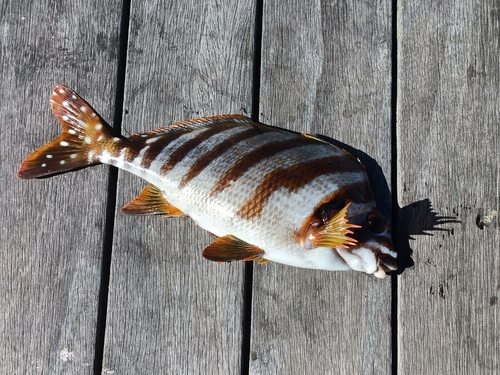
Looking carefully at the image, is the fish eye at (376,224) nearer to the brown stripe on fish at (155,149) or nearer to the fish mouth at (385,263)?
the fish mouth at (385,263)

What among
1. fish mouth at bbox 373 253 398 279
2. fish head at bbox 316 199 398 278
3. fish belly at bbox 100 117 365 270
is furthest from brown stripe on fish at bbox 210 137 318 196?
fish mouth at bbox 373 253 398 279

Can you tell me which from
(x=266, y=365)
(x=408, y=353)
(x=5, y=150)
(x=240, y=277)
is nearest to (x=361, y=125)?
(x=240, y=277)

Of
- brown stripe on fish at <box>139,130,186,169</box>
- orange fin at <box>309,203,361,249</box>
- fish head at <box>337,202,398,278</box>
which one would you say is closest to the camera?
orange fin at <box>309,203,361,249</box>

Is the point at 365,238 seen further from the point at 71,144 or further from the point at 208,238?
the point at 71,144

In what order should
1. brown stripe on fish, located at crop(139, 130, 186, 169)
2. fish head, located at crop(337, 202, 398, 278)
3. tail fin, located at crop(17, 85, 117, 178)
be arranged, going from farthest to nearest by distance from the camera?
tail fin, located at crop(17, 85, 117, 178), brown stripe on fish, located at crop(139, 130, 186, 169), fish head, located at crop(337, 202, 398, 278)

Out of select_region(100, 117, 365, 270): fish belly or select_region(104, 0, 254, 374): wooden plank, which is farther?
select_region(104, 0, 254, 374): wooden plank

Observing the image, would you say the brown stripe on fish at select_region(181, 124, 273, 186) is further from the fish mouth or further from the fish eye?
the fish mouth
